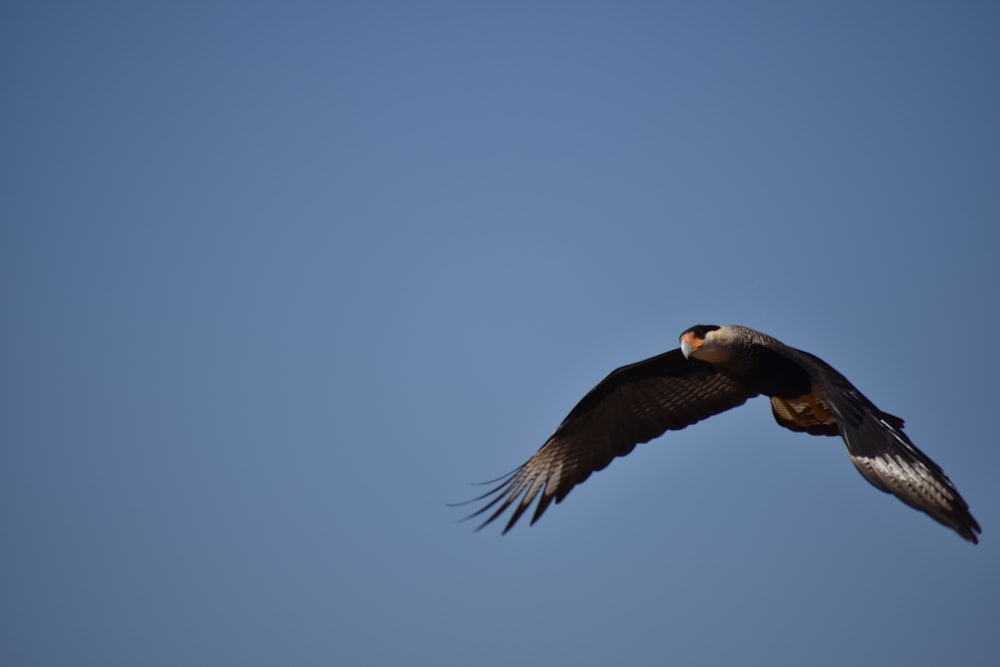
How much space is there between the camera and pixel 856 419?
23.7ft

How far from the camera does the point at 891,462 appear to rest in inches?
272

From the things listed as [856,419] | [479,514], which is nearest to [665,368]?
[479,514]

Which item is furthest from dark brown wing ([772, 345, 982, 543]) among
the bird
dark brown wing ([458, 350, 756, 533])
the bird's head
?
dark brown wing ([458, 350, 756, 533])

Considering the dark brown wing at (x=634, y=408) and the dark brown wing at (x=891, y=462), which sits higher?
the dark brown wing at (x=634, y=408)

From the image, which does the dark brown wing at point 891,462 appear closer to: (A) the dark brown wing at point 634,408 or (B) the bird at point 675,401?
(B) the bird at point 675,401

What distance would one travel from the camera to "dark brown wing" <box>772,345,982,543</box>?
6504mm

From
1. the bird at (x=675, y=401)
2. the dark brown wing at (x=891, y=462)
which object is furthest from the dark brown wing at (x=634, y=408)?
the dark brown wing at (x=891, y=462)

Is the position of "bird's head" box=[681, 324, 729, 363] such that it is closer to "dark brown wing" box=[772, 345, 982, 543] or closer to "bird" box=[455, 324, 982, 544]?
"bird" box=[455, 324, 982, 544]

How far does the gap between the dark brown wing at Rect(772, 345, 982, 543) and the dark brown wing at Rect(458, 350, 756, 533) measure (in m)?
2.29

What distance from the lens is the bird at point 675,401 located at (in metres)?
9.17

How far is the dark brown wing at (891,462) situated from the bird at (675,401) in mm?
207

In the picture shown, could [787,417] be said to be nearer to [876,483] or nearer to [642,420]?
[642,420]

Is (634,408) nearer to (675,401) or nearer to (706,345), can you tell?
(675,401)

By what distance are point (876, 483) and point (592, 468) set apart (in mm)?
3428
